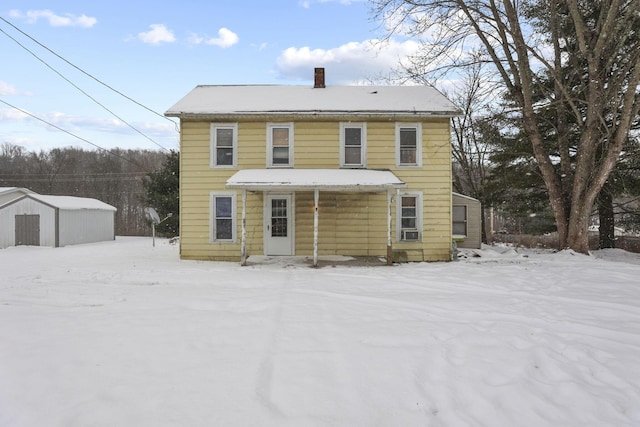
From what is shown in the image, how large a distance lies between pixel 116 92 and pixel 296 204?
10275 millimetres

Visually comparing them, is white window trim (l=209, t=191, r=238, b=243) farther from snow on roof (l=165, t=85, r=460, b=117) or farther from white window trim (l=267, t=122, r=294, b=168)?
snow on roof (l=165, t=85, r=460, b=117)

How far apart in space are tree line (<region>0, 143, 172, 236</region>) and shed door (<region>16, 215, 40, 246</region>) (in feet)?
64.8

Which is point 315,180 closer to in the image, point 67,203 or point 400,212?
point 400,212

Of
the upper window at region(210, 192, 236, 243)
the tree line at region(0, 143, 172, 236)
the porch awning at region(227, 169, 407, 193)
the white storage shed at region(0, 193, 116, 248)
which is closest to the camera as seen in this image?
the porch awning at region(227, 169, 407, 193)

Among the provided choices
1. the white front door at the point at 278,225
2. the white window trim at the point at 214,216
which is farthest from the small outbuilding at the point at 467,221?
the white window trim at the point at 214,216

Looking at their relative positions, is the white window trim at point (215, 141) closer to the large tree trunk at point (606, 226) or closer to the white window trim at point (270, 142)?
the white window trim at point (270, 142)

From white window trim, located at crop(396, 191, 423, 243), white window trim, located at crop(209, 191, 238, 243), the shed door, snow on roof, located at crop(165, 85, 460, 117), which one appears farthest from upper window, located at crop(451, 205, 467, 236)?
the shed door

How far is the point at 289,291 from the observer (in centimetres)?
728

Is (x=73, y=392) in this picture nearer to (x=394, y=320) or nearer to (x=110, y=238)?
(x=394, y=320)

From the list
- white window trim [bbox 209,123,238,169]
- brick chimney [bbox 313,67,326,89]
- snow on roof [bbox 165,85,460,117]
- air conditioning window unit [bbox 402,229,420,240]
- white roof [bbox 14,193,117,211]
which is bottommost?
air conditioning window unit [bbox 402,229,420,240]

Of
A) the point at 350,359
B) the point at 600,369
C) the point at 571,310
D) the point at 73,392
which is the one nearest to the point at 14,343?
the point at 73,392

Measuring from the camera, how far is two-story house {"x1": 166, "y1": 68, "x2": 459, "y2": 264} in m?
12.6

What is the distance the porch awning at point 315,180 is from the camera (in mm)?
10586

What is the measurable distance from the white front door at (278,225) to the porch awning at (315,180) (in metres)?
1.21
